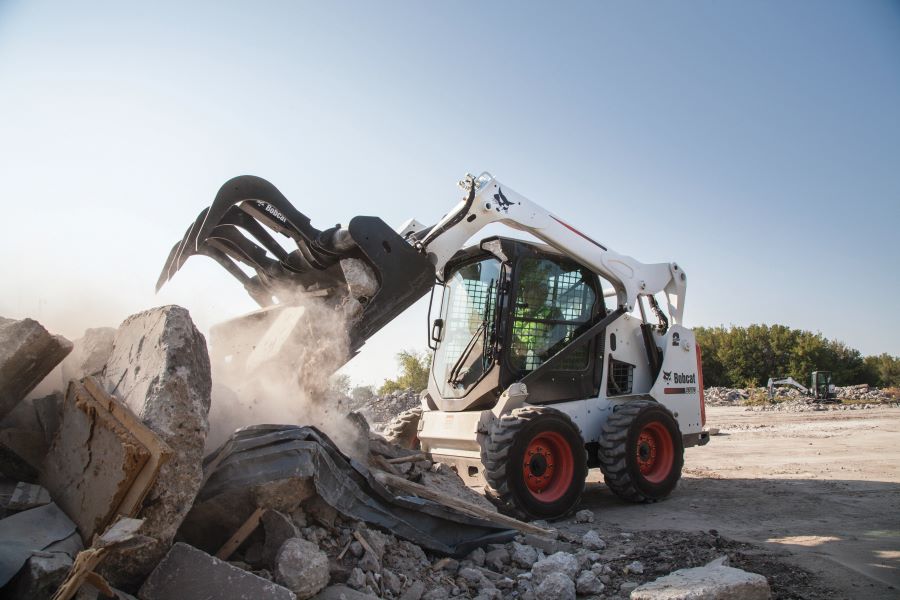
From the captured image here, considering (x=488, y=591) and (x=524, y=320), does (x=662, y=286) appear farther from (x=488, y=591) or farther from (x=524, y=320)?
(x=488, y=591)

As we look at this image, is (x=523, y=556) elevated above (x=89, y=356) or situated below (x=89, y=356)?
below

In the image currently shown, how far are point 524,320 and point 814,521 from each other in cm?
318

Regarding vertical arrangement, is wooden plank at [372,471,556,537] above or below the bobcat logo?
below

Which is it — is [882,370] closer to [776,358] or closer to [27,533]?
[776,358]

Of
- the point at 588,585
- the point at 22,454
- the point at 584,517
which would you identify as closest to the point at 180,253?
the point at 22,454

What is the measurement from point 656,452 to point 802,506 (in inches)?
57.8

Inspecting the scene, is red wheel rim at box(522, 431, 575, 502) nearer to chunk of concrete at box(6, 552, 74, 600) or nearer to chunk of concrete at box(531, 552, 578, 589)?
chunk of concrete at box(531, 552, 578, 589)

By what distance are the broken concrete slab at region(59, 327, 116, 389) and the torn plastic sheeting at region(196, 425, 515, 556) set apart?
994 millimetres

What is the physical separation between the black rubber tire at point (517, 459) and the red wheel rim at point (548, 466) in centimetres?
6

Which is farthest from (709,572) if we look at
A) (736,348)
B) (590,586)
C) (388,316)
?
(736,348)

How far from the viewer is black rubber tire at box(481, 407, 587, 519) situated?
222 inches

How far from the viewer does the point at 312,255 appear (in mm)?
5203

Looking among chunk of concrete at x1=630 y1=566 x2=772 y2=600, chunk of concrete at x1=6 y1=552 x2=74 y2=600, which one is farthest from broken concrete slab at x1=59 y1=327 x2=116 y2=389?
chunk of concrete at x1=630 y1=566 x2=772 y2=600

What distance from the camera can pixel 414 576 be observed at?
3.77m
